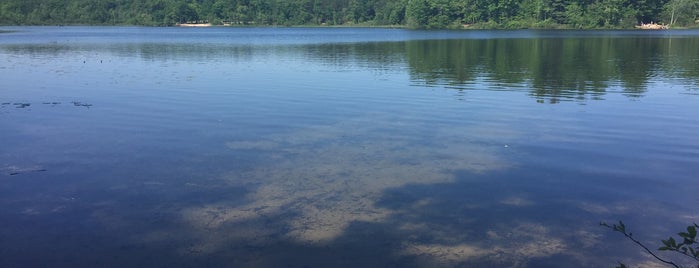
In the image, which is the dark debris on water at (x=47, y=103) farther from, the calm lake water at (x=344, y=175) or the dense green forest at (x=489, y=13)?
the dense green forest at (x=489, y=13)

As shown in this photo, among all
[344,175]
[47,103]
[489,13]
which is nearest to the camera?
[344,175]

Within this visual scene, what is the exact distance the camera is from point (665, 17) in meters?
127

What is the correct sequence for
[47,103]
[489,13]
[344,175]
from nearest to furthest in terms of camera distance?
[344,175] → [47,103] → [489,13]

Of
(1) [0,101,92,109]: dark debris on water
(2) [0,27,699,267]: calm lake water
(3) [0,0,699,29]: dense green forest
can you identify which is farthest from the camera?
(3) [0,0,699,29]: dense green forest

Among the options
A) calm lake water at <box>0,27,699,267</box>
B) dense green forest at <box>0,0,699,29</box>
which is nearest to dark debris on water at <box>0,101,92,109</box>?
calm lake water at <box>0,27,699,267</box>

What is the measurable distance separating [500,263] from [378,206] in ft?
9.72

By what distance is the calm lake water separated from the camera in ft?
29.2

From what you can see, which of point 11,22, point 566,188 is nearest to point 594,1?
point 566,188

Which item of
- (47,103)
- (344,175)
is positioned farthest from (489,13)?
(344,175)

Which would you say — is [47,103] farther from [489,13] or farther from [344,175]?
[489,13]

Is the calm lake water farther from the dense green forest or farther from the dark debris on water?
the dense green forest

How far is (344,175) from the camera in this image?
12.7m

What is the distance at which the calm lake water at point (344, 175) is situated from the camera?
351 inches

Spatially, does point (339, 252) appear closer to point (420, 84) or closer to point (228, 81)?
point (420, 84)
